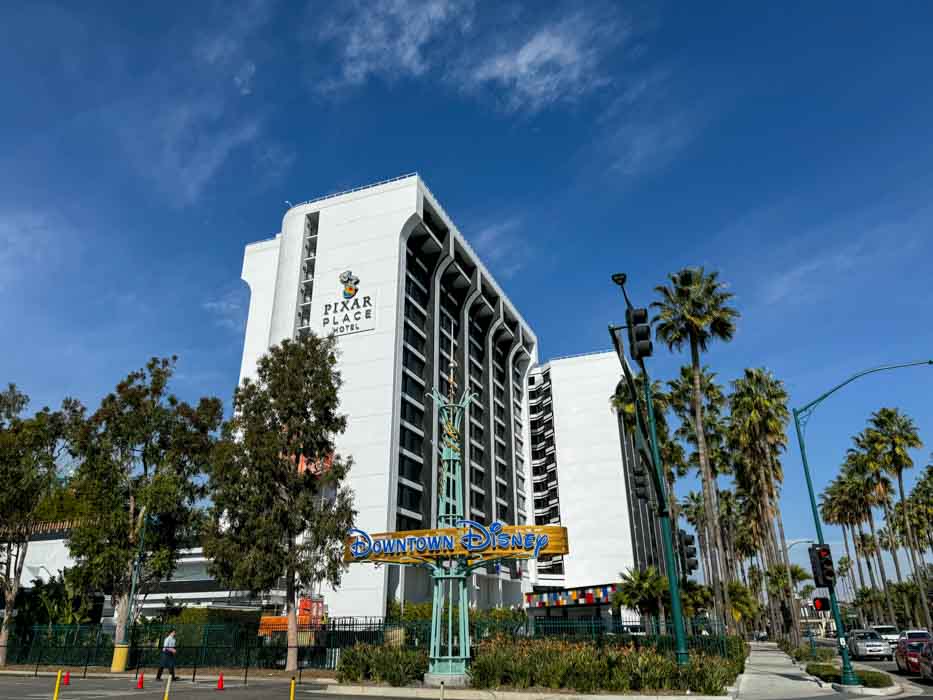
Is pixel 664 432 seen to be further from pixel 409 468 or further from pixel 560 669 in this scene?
pixel 560 669

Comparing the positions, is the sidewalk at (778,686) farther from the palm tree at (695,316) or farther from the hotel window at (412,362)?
the hotel window at (412,362)

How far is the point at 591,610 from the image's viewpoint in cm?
7750

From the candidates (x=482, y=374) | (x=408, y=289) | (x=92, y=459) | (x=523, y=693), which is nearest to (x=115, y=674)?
(x=92, y=459)

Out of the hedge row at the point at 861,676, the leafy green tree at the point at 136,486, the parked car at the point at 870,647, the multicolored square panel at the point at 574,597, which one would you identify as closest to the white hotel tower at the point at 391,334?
the multicolored square panel at the point at 574,597

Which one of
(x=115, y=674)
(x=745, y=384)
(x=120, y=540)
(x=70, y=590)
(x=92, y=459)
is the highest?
(x=745, y=384)

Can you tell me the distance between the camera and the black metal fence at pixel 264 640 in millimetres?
28016

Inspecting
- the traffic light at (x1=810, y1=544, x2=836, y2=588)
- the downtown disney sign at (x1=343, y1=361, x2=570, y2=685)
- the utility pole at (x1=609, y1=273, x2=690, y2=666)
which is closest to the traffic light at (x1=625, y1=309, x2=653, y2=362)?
the utility pole at (x1=609, y1=273, x2=690, y2=666)

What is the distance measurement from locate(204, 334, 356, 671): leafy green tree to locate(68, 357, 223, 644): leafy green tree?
8.82 ft

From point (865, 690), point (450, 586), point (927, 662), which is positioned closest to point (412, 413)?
point (450, 586)

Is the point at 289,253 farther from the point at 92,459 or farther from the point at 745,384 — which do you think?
the point at 745,384

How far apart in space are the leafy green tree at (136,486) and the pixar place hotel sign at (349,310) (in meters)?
23.9

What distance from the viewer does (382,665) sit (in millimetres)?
21984

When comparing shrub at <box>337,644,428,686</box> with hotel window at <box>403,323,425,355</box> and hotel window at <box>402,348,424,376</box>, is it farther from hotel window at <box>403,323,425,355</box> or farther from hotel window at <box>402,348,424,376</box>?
hotel window at <box>403,323,425,355</box>

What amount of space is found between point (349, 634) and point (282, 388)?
44.0ft
